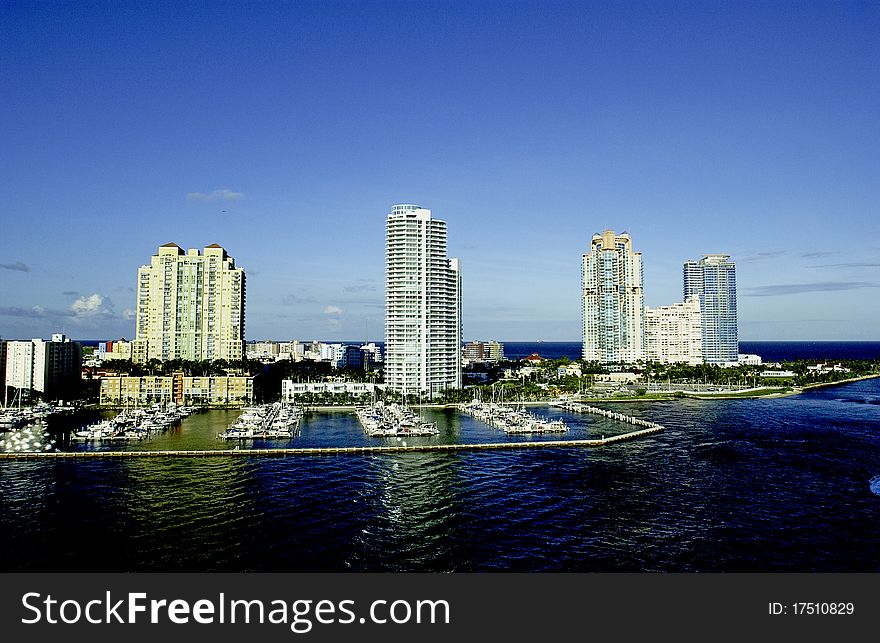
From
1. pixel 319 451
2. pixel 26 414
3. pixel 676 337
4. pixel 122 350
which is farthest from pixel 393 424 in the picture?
pixel 676 337

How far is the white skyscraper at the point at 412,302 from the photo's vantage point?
103m

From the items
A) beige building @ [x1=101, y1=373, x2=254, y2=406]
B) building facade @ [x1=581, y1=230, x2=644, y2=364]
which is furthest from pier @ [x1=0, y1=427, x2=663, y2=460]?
building facade @ [x1=581, y1=230, x2=644, y2=364]

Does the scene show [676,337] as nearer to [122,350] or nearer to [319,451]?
[122,350]

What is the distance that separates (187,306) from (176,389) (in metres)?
27.4

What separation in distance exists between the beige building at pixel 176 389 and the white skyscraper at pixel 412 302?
23.3 metres

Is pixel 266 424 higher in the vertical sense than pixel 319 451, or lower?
higher

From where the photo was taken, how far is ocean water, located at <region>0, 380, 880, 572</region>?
30.5 m

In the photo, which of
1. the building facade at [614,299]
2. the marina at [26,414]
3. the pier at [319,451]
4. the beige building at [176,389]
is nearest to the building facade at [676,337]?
the building facade at [614,299]

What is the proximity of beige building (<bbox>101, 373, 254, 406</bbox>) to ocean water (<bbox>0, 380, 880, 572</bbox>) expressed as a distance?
3364 centimetres

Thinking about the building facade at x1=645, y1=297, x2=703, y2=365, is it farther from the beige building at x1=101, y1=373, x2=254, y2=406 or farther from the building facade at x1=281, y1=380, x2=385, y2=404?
the beige building at x1=101, y1=373, x2=254, y2=406

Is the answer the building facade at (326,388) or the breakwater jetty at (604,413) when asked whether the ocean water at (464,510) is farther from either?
the building facade at (326,388)

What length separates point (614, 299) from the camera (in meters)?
166

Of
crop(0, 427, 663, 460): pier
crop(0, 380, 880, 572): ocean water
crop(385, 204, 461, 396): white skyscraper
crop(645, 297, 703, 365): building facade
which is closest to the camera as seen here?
crop(0, 380, 880, 572): ocean water

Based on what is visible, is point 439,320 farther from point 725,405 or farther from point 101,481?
point 101,481
